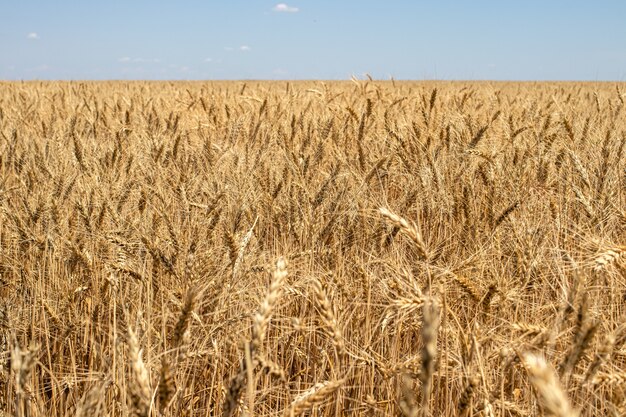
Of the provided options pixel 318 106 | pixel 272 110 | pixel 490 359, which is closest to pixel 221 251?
pixel 490 359

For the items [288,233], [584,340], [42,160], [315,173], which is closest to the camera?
[584,340]

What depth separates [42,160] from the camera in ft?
8.45

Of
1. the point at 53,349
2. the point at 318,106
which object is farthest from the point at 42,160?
the point at 318,106

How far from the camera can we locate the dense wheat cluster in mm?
1256

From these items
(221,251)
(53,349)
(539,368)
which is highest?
(539,368)

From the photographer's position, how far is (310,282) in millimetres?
1843

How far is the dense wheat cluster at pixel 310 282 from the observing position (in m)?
1.26

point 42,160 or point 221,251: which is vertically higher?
point 42,160

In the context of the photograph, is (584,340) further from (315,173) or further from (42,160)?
(42,160)

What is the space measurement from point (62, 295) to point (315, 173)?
1277 mm

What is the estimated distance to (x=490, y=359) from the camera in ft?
4.99

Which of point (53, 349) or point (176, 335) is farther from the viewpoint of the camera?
point (53, 349)

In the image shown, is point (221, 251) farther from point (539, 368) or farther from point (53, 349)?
point (539, 368)

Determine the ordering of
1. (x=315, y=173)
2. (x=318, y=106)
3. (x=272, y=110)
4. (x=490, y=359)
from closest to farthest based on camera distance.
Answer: (x=490, y=359) < (x=315, y=173) < (x=272, y=110) < (x=318, y=106)
